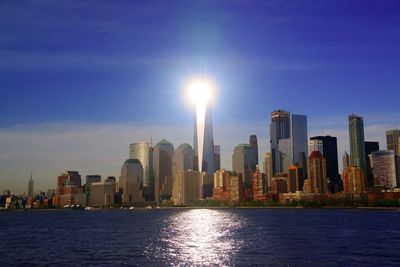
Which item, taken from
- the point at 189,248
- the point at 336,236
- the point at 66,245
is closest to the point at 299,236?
the point at 336,236

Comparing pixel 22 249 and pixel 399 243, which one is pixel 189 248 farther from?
pixel 399 243

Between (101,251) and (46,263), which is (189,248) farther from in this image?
(46,263)

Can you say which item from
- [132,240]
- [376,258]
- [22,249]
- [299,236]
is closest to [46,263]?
[22,249]

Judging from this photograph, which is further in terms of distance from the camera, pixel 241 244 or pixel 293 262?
pixel 241 244

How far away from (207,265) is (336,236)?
52.1 meters

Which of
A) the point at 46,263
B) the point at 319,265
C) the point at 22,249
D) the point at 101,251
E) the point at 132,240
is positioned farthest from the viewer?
the point at 132,240

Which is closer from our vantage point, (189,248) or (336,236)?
(189,248)

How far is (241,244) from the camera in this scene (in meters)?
96.9

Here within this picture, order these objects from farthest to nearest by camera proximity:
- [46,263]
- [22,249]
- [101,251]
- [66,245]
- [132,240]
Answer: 1. [132,240]
2. [66,245]
3. [22,249]
4. [101,251]
5. [46,263]

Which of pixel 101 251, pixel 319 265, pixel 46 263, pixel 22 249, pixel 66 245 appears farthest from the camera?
pixel 66 245

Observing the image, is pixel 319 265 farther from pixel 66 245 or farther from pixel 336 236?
pixel 66 245

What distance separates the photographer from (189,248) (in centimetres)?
9219

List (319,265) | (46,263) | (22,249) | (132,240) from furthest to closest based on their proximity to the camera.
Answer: (132,240) < (22,249) < (46,263) < (319,265)

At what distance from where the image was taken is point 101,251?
287 feet
